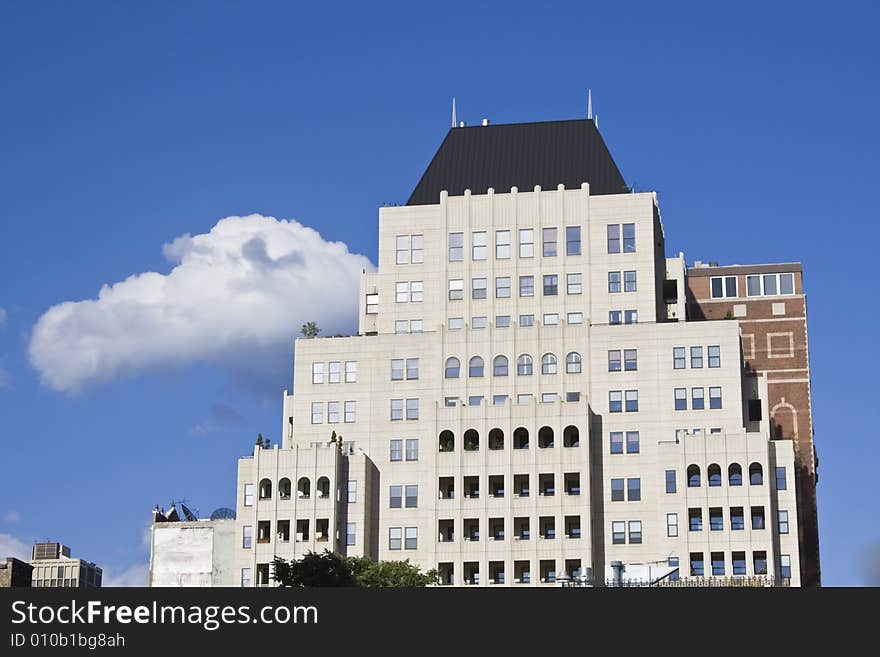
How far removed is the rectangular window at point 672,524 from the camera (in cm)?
14850

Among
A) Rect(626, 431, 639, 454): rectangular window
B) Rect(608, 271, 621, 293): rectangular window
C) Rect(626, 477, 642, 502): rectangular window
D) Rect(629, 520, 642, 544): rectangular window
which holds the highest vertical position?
Rect(608, 271, 621, 293): rectangular window

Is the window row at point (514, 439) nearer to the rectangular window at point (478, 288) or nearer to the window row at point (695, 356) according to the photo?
the window row at point (695, 356)

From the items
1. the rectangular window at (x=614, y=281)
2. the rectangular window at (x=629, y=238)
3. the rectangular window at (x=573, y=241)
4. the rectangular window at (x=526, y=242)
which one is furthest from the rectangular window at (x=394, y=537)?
the rectangular window at (x=629, y=238)

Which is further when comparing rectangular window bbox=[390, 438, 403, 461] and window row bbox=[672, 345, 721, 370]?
rectangular window bbox=[390, 438, 403, 461]

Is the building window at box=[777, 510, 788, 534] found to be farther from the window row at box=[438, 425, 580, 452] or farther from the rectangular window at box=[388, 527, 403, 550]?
the rectangular window at box=[388, 527, 403, 550]

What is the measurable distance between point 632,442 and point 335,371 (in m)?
29.1

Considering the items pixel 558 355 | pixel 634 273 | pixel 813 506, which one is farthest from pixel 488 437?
pixel 813 506

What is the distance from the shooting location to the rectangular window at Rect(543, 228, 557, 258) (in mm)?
163625

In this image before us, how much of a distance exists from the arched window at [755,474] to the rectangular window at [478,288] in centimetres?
3219

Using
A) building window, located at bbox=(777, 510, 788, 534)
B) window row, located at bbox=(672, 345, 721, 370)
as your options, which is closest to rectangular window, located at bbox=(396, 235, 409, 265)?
window row, located at bbox=(672, 345, 721, 370)

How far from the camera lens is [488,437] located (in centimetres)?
15312

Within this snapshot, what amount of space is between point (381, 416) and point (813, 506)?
1840 inches

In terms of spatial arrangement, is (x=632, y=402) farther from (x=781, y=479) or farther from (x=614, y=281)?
(x=781, y=479)

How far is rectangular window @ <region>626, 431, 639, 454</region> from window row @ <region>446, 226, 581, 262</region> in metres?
19.5
